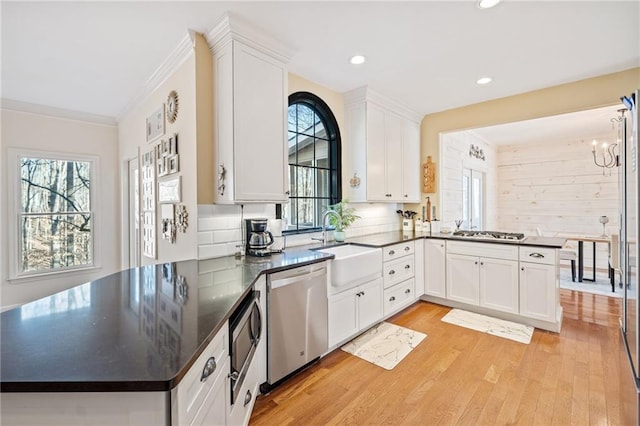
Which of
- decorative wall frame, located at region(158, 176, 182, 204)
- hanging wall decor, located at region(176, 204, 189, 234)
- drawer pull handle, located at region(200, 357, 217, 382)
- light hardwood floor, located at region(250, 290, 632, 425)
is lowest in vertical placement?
light hardwood floor, located at region(250, 290, 632, 425)

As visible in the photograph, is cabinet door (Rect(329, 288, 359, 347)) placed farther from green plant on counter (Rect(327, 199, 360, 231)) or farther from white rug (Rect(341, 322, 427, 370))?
green plant on counter (Rect(327, 199, 360, 231))

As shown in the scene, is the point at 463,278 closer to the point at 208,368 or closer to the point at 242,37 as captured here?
the point at 208,368

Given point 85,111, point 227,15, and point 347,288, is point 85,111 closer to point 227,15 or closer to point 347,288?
point 227,15

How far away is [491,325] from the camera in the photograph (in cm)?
316

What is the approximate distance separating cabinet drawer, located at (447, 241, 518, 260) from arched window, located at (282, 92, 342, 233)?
5.04 ft

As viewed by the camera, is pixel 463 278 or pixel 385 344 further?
pixel 463 278

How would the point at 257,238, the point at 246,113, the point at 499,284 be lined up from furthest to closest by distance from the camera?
the point at 499,284 < the point at 257,238 < the point at 246,113

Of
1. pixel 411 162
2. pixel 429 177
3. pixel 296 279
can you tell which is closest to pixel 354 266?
pixel 296 279

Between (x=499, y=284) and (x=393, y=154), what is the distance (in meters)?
1.97

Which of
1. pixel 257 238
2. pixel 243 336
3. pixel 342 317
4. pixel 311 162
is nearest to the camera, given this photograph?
pixel 243 336

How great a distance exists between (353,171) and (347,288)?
1.56 meters

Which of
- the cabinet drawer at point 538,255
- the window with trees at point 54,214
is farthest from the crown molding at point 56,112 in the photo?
the cabinet drawer at point 538,255

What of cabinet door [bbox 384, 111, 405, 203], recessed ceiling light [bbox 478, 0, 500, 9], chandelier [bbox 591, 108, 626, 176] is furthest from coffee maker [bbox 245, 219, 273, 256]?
chandelier [bbox 591, 108, 626, 176]

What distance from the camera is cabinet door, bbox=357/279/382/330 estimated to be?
2814mm
